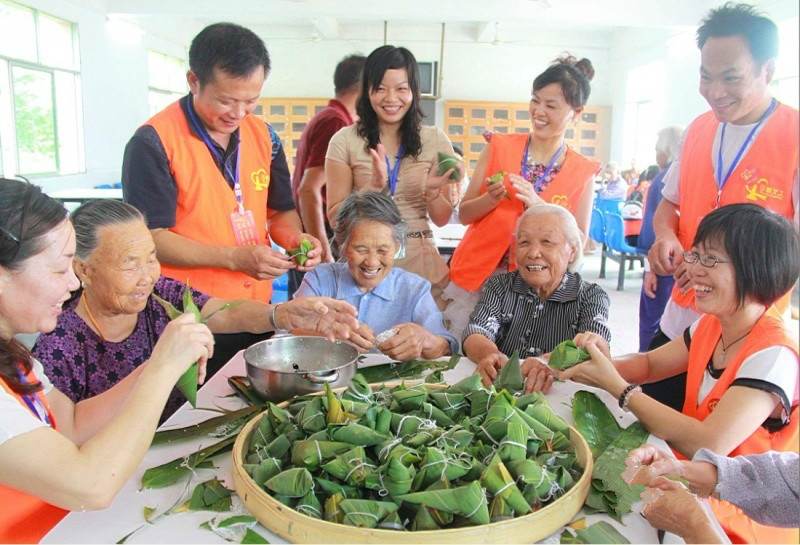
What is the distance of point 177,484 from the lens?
49.7 inches

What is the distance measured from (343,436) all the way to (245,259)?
1135 millimetres

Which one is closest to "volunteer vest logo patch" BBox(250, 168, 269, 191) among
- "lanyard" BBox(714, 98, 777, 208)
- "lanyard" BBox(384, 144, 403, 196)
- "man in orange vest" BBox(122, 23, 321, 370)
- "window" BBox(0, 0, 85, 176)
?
"man in orange vest" BBox(122, 23, 321, 370)

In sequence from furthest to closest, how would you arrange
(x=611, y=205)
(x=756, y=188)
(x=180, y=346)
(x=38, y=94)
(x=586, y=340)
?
1. (x=38, y=94)
2. (x=611, y=205)
3. (x=756, y=188)
4. (x=586, y=340)
5. (x=180, y=346)

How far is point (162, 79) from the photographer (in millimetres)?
12359

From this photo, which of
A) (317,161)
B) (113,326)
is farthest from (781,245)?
(317,161)

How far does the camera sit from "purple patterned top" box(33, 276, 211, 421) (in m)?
1.74

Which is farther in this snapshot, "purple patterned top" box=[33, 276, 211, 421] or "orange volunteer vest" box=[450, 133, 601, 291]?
"orange volunteer vest" box=[450, 133, 601, 291]

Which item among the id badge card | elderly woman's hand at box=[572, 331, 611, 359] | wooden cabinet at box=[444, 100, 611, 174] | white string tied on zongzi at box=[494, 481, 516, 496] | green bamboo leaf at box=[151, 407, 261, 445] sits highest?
wooden cabinet at box=[444, 100, 611, 174]

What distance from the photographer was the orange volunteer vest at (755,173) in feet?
6.70

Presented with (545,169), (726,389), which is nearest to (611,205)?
(545,169)

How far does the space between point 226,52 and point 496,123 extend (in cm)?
1263

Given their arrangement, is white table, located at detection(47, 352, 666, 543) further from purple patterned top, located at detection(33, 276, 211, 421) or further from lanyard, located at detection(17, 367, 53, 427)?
purple patterned top, located at detection(33, 276, 211, 421)

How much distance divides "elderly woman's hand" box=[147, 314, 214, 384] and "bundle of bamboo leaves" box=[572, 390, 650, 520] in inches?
32.5

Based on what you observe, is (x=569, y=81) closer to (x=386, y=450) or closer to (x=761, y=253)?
(x=761, y=253)
